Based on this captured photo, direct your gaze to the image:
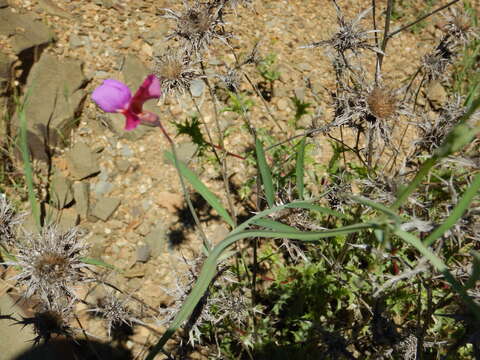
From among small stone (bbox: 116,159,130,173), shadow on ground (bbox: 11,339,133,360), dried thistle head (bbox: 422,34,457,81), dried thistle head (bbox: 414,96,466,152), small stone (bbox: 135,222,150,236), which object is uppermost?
dried thistle head (bbox: 422,34,457,81)

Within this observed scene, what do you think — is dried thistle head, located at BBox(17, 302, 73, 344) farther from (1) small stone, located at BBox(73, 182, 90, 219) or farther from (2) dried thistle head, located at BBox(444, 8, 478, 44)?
(2) dried thistle head, located at BBox(444, 8, 478, 44)

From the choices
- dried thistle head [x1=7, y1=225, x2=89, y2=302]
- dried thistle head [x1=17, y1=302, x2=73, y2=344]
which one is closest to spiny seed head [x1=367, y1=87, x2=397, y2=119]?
dried thistle head [x1=7, y1=225, x2=89, y2=302]

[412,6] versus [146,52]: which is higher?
[412,6]

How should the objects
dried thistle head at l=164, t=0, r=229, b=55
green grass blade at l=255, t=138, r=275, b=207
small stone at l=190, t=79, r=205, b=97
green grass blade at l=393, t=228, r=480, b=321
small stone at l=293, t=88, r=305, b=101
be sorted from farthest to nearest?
small stone at l=293, t=88, r=305, b=101 → small stone at l=190, t=79, r=205, b=97 → dried thistle head at l=164, t=0, r=229, b=55 → green grass blade at l=255, t=138, r=275, b=207 → green grass blade at l=393, t=228, r=480, b=321

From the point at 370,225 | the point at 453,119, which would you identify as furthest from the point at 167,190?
the point at 370,225

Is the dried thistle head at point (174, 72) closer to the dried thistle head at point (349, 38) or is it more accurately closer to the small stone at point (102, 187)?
the dried thistle head at point (349, 38)

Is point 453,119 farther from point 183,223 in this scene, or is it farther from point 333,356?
point 183,223

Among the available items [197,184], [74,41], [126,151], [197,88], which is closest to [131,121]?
[197,184]
